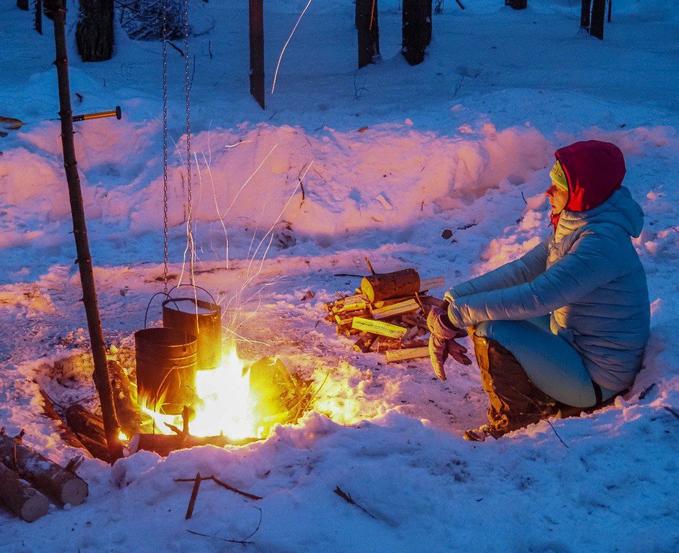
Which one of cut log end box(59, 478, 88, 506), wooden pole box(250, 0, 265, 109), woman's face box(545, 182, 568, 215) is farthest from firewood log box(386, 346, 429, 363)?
wooden pole box(250, 0, 265, 109)

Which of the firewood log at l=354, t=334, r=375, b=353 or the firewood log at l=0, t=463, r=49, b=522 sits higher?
the firewood log at l=0, t=463, r=49, b=522

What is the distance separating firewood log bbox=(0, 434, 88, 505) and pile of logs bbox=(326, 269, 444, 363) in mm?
3105

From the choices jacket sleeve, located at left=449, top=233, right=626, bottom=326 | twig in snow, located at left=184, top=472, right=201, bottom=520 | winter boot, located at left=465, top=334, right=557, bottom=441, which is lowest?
winter boot, located at left=465, top=334, right=557, bottom=441

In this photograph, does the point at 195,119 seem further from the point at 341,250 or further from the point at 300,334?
the point at 300,334

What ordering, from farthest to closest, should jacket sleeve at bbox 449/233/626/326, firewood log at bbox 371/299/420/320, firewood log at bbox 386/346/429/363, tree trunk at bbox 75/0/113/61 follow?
1. tree trunk at bbox 75/0/113/61
2. firewood log at bbox 371/299/420/320
3. firewood log at bbox 386/346/429/363
4. jacket sleeve at bbox 449/233/626/326

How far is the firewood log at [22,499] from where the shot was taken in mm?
3408


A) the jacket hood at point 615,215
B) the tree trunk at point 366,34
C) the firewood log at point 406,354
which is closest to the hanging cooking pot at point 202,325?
the firewood log at point 406,354

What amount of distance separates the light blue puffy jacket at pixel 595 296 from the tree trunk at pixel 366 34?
1000 centimetres

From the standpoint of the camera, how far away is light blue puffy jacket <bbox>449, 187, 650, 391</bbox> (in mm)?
3822

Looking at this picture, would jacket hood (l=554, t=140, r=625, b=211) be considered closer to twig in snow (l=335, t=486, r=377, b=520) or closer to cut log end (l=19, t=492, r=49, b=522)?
twig in snow (l=335, t=486, r=377, b=520)

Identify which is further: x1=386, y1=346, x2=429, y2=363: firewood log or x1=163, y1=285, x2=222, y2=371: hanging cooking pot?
x1=386, y1=346, x2=429, y2=363: firewood log

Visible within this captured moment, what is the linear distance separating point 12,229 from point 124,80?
18.1 feet

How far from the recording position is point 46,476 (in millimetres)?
3619

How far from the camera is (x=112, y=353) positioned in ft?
19.7
